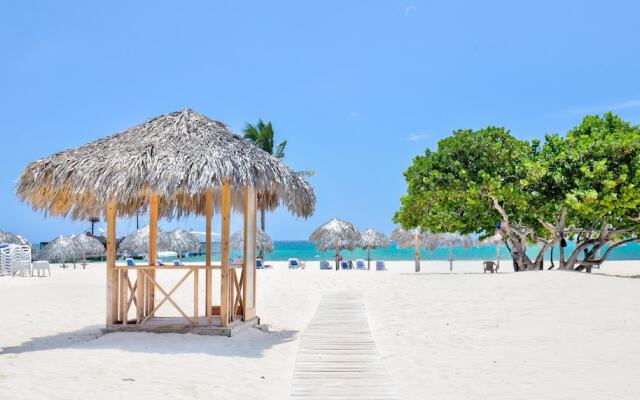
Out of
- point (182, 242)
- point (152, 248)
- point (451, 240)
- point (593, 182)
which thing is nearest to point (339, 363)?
point (152, 248)

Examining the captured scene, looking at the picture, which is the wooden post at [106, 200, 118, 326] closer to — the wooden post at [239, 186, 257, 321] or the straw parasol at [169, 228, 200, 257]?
the wooden post at [239, 186, 257, 321]

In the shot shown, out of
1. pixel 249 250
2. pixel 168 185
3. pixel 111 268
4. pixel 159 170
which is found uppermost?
pixel 159 170

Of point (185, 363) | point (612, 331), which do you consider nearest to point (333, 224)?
point (612, 331)

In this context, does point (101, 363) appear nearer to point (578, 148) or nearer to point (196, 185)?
point (196, 185)

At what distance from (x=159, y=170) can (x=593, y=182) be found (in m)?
14.5

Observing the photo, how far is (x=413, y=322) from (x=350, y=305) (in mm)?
1785

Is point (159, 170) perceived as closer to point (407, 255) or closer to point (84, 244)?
point (84, 244)

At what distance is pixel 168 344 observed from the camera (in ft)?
27.5

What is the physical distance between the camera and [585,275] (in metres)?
16.8

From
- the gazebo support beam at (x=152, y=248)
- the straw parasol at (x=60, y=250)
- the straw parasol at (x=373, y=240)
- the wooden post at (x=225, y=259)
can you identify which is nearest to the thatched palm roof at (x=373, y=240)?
the straw parasol at (x=373, y=240)

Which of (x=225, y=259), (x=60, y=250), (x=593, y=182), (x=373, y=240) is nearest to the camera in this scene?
(x=225, y=259)

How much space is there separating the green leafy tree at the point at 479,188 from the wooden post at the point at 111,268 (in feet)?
41.4

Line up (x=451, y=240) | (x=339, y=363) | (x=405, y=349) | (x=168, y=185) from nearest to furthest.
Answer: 1. (x=339, y=363)
2. (x=168, y=185)
3. (x=405, y=349)
4. (x=451, y=240)

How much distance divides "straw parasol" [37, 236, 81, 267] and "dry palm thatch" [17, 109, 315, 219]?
87.3 feet
